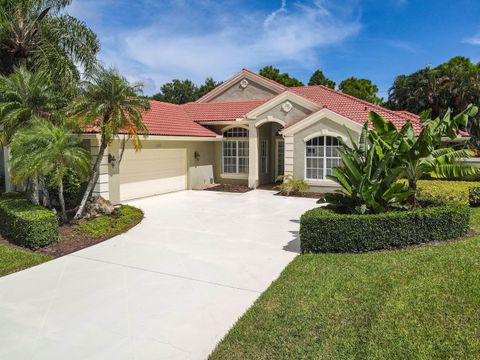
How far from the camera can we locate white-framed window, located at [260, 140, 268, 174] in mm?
22031

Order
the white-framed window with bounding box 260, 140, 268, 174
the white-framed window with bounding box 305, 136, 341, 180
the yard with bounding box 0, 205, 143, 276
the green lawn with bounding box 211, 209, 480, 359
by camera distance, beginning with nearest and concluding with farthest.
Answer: the green lawn with bounding box 211, 209, 480, 359, the yard with bounding box 0, 205, 143, 276, the white-framed window with bounding box 305, 136, 341, 180, the white-framed window with bounding box 260, 140, 268, 174

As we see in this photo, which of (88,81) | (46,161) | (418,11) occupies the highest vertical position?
(418,11)

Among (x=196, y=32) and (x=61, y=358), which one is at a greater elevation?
(x=196, y=32)

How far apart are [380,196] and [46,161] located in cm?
907

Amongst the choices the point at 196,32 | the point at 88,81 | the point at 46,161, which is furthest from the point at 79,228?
the point at 196,32

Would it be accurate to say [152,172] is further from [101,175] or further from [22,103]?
[22,103]

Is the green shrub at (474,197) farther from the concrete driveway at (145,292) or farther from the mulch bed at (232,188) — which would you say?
the mulch bed at (232,188)

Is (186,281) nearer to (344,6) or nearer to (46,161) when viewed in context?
(46,161)

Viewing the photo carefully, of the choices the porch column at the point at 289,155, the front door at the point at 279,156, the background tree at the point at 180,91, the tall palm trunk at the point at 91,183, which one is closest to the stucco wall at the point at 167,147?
the tall palm trunk at the point at 91,183

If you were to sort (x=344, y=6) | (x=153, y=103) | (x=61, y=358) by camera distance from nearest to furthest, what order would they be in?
1. (x=61, y=358)
2. (x=344, y=6)
3. (x=153, y=103)

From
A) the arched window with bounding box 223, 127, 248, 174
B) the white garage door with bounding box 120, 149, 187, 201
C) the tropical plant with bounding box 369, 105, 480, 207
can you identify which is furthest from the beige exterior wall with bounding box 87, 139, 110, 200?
the tropical plant with bounding box 369, 105, 480, 207

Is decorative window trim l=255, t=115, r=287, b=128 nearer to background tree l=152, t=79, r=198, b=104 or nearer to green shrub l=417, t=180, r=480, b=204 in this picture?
green shrub l=417, t=180, r=480, b=204

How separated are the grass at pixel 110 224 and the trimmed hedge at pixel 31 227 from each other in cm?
110

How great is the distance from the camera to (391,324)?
4.85 m
